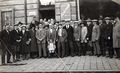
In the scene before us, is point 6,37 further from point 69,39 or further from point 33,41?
point 69,39

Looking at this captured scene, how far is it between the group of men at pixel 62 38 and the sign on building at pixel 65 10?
0.30m

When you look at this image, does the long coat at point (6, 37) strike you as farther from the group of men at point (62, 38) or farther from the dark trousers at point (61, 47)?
the dark trousers at point (61, 47)

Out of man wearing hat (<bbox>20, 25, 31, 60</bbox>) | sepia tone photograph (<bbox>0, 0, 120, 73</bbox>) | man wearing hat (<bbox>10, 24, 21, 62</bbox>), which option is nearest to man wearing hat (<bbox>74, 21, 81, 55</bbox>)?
sepia tone photograph (<bbox>0, 0, 120, 73</bbox>)

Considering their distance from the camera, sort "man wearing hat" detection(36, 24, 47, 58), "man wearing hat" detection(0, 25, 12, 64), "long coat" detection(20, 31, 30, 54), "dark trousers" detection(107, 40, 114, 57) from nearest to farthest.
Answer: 1. "man wearing hat" detection(0, 25, 12, 64)
2. "dark trousers" detection(107, 40, 114, 57)
3. "long coat" detection(20, 31, 30, 54)
4. "man wearing hat" detection(36, 24, 47, 58)

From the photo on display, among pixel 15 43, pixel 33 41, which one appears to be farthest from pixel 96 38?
pixel 15 43

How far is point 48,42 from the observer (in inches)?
236

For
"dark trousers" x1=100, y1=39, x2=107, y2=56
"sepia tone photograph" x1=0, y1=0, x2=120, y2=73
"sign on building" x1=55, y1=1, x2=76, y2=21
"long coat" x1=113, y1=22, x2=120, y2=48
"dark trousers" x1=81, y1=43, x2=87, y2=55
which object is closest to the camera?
"sepia tone photograph" x1=0, y1=0, x2=120, y2=73

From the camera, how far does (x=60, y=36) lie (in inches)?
238

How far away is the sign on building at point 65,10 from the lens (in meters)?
4.82

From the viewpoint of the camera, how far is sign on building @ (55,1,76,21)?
482cm

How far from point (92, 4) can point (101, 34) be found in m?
1.22

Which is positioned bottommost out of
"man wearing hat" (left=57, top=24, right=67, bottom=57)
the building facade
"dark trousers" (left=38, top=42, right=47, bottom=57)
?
"dark trousers" (left=38, top=42, right=47, bottom=57)

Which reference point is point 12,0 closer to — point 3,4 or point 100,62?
point 3,4

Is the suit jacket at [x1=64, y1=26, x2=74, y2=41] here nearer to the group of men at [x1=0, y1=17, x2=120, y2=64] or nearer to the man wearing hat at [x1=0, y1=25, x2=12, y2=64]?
the group of men at [x1=0, y1=17, x2=120, y2=64]
